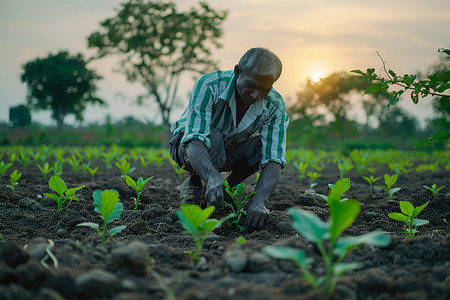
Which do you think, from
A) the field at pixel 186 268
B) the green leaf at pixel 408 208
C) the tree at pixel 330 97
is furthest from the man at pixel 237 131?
the tree at pixel 330 97

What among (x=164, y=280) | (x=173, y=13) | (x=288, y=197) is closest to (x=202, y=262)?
(x=164, y=280)

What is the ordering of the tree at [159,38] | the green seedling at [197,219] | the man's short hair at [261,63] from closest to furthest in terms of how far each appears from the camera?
the green seedling at [197,219], the man's short hair at [261,63], the tree at [159,38]

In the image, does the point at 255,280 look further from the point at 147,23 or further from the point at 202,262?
the point at 147,23

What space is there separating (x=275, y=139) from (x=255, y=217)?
0.81 meters

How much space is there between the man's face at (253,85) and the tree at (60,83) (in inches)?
1276

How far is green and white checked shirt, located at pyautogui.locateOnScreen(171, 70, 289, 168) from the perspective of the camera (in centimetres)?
274

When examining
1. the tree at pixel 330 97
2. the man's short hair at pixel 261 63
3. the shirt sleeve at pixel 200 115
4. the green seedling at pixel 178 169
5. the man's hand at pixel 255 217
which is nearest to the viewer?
the man's hand at pixel 255 217

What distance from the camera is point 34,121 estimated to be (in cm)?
2466

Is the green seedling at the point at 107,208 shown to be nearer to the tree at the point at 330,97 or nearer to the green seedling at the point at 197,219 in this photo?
the green seedling at the point at 197,219

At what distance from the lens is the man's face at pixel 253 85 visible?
2494 mm

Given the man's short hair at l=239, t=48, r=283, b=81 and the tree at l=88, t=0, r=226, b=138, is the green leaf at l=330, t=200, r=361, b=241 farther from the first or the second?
the tree at l=88, t=0, r=226, b=138

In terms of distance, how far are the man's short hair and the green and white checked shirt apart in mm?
297

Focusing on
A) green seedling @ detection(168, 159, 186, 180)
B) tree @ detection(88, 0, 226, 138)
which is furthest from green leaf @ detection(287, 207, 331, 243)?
tree @ detection(88, 0, 226, 138)

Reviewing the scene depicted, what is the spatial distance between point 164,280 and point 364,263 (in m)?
0.85
